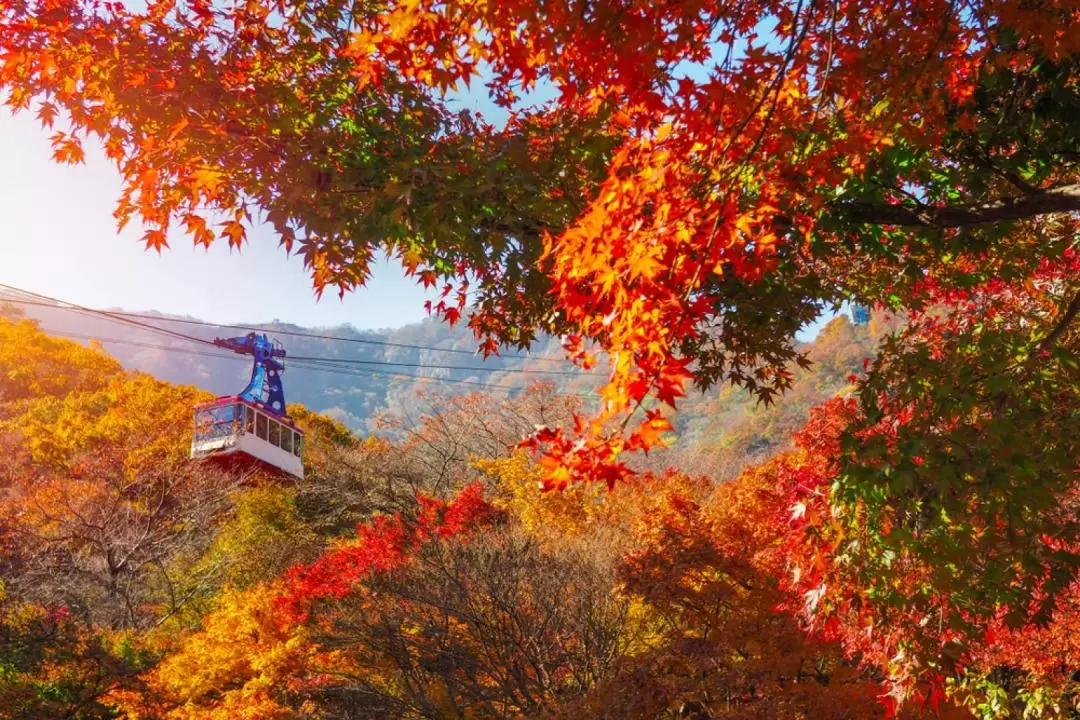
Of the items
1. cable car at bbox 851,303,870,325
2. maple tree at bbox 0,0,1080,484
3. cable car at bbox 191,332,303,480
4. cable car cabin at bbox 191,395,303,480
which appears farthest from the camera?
cable car at bbox 191,332,303,480

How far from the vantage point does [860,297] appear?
5.13 m

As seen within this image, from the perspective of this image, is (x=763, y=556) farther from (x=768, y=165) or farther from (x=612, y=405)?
(x=612, y=405)

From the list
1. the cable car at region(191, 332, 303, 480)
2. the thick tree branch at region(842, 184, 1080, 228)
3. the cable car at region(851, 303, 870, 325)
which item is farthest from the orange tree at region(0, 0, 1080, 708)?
the cable car at region(191, 332, 303, 480)

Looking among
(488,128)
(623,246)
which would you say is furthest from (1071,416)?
(488,128)

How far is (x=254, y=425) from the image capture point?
1981 centimetres

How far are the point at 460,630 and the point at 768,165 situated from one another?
7715mm

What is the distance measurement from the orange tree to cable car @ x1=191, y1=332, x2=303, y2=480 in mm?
16550

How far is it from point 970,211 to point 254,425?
19384mm

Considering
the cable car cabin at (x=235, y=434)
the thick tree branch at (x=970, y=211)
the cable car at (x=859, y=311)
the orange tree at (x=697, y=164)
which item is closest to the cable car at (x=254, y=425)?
the cable car cabin at (x=235, y=434)

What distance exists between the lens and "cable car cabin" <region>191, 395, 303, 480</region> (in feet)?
62.4

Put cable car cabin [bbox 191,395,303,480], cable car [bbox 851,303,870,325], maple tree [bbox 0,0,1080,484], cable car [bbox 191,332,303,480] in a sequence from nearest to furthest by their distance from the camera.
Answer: maple tree [bbox 0,0,1080,484]
cable car [bbox 851,303,870,325]
cable car cabin [bbox 191,395,303,480]
cable car [bbox 191,332,303,480]

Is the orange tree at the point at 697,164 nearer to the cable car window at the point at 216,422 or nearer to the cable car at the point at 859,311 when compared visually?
the cable car at the point at 859,311

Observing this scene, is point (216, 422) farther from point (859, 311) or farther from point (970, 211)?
point (970, 211)

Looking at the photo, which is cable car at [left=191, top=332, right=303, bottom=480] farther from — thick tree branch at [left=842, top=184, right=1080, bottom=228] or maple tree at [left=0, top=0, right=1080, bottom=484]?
thick tree branch at [left=842, top=184, right=1080, bottom=228]
